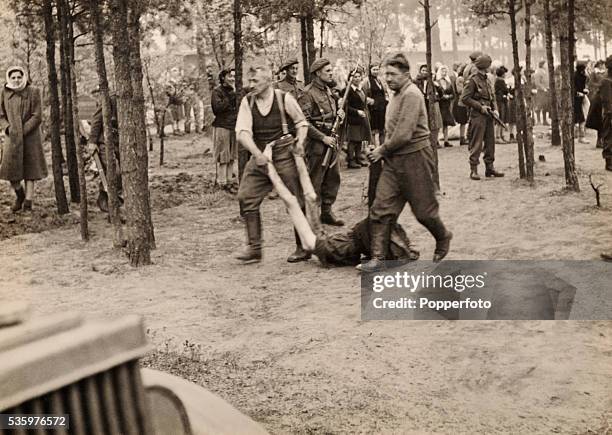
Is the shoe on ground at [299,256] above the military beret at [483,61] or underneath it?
underneath

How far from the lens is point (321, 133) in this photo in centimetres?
796

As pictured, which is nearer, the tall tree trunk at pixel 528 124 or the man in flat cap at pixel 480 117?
the tall tree trunk at pixel 528 124

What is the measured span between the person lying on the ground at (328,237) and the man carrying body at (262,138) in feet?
0.24

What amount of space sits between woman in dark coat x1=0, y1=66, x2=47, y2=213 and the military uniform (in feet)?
9.38

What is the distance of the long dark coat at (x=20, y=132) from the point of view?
9250 millimetres

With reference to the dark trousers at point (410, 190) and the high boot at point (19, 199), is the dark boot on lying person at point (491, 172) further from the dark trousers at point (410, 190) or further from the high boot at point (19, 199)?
the high boot at point (19, 199)

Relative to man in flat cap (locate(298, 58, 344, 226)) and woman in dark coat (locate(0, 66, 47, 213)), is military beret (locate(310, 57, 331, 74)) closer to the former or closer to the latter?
man in flat cap (locate(298, 58, 344, 226))

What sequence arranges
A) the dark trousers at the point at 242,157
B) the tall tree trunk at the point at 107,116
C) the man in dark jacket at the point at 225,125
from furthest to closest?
1. the man in dark jacket at the point at 225,125
2. the dark trousers at the point at 242,157
3. the tall tree trunk at the point at 107,116

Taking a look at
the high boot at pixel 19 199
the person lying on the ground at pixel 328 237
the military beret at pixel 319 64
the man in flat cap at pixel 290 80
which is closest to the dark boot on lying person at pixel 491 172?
the man in flat cap at pixel 290 80

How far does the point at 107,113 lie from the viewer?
7.39 m

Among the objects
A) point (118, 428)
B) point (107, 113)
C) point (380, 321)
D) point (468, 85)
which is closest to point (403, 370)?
point (380, 321)

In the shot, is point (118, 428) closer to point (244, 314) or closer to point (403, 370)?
point (403, 370)

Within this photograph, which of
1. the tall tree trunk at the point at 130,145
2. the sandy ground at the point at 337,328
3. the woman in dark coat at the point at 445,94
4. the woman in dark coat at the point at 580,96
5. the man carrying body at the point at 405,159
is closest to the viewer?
the sandy ground at the point at 337,328

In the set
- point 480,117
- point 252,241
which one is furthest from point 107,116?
point 480,117
